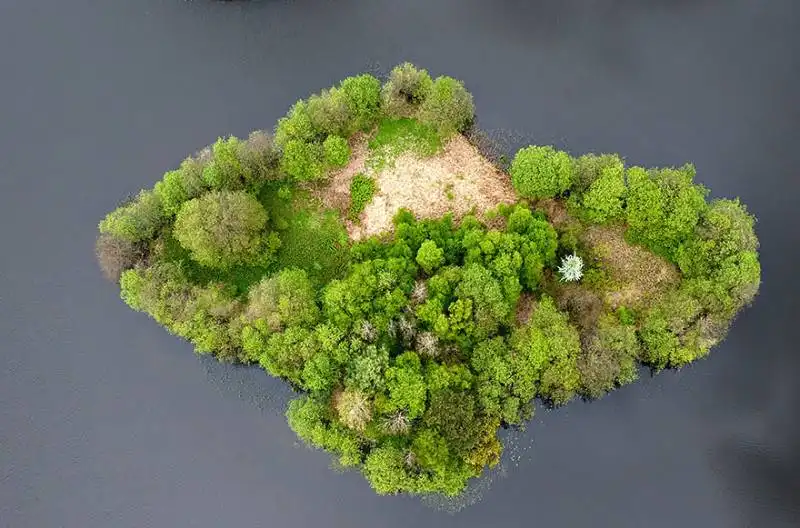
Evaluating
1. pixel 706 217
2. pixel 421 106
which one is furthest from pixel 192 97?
pixel 706 217

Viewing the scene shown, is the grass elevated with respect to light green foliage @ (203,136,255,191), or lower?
elevated

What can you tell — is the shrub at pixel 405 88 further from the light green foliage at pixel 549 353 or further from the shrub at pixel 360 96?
the light green foliage at pixel 549 353

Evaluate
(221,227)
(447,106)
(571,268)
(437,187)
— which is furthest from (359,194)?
(571,268)

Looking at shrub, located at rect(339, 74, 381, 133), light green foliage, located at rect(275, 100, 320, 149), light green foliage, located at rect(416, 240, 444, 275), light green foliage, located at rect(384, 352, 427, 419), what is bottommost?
light green foliage, located at rect(384, 352, 427, 419)

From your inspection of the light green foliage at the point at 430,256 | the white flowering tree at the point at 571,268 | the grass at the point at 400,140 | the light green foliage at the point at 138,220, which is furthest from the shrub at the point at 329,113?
the white flowering tree at the point at 571,268

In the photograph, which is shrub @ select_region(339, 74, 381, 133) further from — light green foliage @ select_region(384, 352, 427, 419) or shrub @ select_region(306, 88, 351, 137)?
light green foliage @ select_region(384, 352, 427, 419)

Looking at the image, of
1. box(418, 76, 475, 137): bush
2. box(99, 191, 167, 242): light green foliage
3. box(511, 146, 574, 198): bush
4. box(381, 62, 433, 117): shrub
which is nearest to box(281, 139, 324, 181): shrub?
box(381, 62, 433, 117): shrub

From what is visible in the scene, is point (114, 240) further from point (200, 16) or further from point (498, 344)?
point (498, 344)
